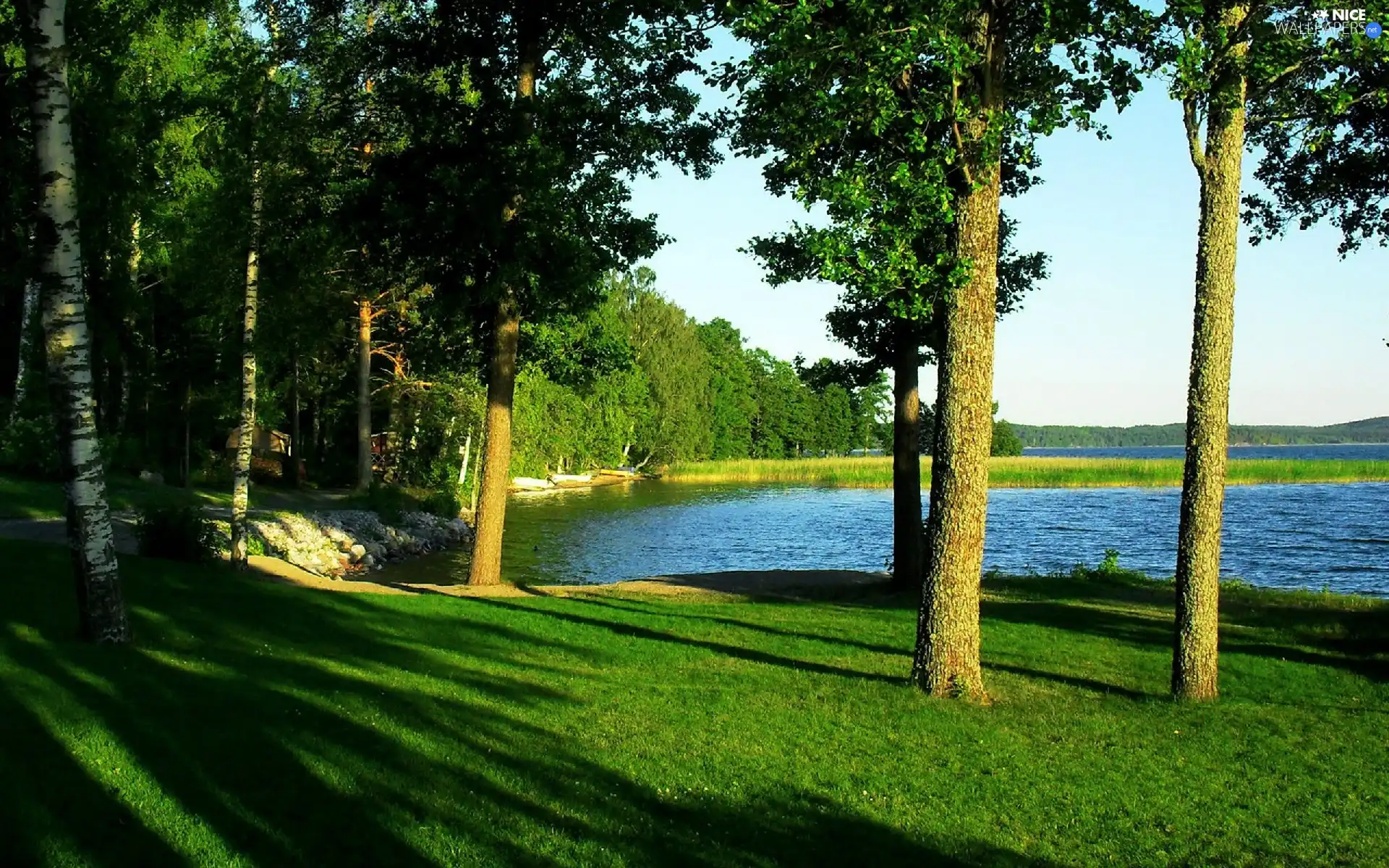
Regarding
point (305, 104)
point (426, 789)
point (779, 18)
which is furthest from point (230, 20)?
point (426, 789)

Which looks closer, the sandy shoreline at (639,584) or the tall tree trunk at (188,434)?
the sandy shoreline at (639,584)

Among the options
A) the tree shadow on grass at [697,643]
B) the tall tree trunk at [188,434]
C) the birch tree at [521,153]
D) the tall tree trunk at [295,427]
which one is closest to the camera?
the tree shadow on grass at [697,643]

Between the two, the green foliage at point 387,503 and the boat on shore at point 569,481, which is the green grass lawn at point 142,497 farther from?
the boat on shore at point 569,481

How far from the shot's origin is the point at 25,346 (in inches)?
1073

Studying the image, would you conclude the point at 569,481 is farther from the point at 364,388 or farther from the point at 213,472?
the point at 364,388

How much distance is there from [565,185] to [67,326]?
9234mm

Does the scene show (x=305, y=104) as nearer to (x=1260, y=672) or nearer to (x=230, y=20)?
(x=230, y=20)

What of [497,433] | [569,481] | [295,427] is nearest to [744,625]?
[497,433]

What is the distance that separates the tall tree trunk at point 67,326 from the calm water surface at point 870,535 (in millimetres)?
15702

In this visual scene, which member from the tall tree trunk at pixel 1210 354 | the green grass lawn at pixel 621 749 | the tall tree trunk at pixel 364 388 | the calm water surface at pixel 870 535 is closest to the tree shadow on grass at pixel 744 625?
the green grass lawn at pixel 621 749

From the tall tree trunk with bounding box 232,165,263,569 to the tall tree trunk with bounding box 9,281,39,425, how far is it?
1303 cm

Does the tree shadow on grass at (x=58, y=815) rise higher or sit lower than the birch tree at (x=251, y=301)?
lower

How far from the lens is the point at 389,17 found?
17750mm

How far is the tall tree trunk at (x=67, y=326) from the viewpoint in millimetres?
8648
